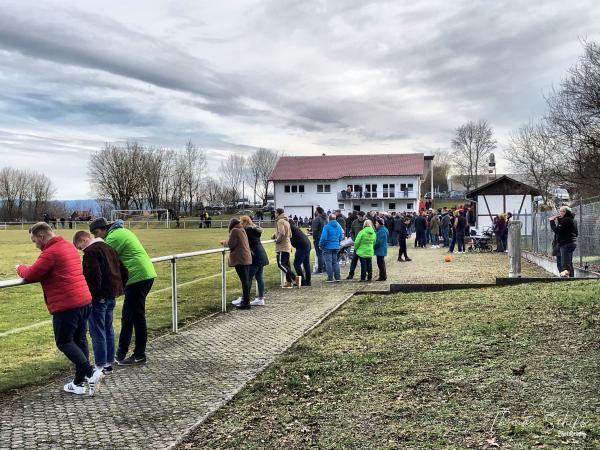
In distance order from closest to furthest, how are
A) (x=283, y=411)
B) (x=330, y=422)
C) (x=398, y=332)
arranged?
(x=330, y=422) < (x=283, y=411) < (x=398, y=332)

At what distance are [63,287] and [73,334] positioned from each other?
0.50 m

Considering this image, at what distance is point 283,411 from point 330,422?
513 mm

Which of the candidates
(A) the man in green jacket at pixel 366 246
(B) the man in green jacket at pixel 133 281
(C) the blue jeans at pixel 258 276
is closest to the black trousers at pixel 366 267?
(A) the man in green jacket at pixel 366 246

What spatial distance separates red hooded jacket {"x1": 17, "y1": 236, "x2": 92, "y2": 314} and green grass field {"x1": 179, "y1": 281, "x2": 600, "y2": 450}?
1.77 metres

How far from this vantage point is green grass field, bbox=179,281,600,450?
14.8 feet

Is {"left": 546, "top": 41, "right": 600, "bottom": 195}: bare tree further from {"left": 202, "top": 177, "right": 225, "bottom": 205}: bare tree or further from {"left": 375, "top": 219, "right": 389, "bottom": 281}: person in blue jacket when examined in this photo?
{"left": 202, "top": 177, "right": 225, "bottom": 205}: bare tree

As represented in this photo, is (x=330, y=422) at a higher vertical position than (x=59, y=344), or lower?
lower

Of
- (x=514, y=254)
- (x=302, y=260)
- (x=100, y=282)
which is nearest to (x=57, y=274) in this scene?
(x=100, y=282)

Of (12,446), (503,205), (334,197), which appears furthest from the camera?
(334,197)

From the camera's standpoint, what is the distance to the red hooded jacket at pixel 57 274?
18.6 feet

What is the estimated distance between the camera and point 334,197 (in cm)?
8744

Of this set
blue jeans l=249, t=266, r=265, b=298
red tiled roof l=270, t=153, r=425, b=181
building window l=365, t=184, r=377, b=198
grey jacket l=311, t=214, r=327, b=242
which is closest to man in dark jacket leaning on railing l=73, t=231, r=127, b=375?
blue jeans l=249, t=266, r=265, b=298

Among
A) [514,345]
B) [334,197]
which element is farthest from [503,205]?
[334,197]

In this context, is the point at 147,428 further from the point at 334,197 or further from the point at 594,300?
the point at 334,197
